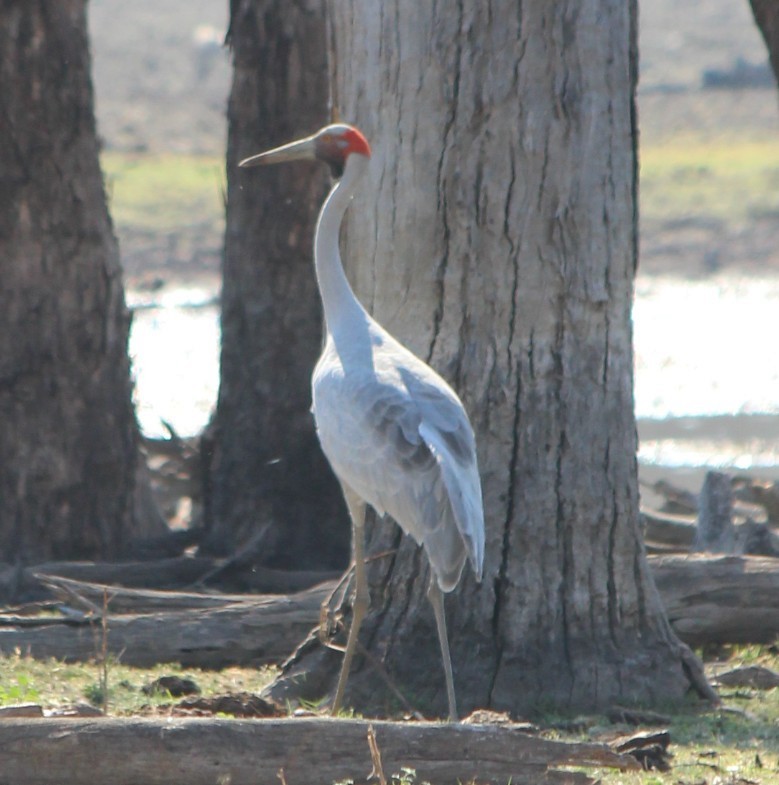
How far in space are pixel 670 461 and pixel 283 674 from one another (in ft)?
31.3

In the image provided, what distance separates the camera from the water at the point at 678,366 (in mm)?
15742

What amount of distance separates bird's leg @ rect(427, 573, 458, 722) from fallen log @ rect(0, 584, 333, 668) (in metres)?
1.07

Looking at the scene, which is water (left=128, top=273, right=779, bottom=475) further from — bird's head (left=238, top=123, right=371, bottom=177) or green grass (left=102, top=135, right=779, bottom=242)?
bird's head (left=238, top=123, right=371, bottom=177)

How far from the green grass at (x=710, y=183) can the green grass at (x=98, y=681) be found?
21.7 m

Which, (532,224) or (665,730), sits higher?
(532,224)

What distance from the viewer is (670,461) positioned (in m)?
15.1

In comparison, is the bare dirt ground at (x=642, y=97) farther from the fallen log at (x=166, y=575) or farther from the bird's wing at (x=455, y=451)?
the bird's wing at (x=455, y=451)

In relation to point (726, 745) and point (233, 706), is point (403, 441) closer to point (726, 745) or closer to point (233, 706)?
point (233, 706)

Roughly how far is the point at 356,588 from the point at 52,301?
114 inches

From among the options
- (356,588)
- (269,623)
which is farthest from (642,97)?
(356,588)

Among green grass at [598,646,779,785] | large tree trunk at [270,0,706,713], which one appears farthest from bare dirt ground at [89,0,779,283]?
green grass at [598,646,779,785]

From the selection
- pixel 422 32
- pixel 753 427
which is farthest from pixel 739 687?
pixel 753 427

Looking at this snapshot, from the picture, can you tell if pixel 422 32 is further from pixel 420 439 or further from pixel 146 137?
pixel 146 137

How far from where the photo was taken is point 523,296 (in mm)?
5727
